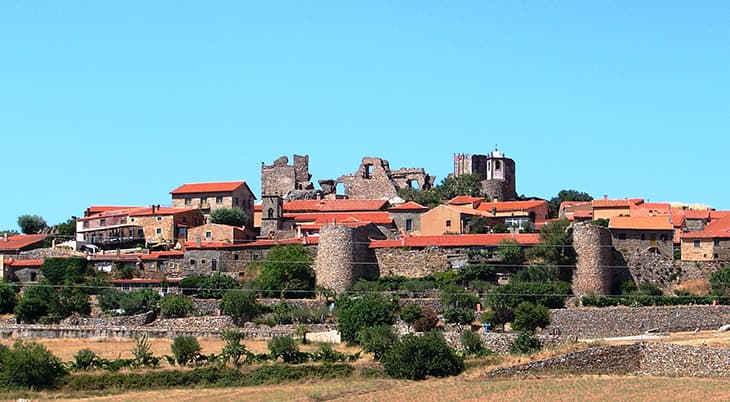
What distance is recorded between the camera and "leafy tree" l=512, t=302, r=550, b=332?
213ft

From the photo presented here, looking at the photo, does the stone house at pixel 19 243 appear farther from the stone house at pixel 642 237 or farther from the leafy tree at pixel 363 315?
the stone house at pixel 642 237

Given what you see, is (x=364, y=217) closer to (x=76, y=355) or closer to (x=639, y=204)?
(x=639, y=204)

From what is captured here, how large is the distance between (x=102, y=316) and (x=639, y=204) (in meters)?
34.8

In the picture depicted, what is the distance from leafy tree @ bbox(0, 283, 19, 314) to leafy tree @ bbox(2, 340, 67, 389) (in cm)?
1492

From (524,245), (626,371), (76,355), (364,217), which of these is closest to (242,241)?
(364,217)

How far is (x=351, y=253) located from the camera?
7275cm

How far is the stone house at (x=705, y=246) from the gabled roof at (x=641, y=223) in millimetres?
1442

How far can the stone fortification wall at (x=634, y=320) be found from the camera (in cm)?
6612

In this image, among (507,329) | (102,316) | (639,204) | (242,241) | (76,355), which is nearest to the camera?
(76,355)

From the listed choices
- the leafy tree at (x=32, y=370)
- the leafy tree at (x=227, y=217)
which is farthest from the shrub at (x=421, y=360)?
the leafy tree at (x=227, y=217)

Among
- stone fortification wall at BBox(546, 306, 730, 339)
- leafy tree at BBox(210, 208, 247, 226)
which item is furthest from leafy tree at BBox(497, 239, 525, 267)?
leafy tree at BBox(210, 208, 247, 226)

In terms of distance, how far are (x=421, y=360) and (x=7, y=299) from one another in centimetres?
2545

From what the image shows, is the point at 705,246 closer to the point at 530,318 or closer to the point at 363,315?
the point at 530,318

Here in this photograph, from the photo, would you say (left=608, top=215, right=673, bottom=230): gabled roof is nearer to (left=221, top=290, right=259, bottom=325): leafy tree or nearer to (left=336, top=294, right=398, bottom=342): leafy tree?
(left=336, top=294, right=398, bottom=342): leafy tree
